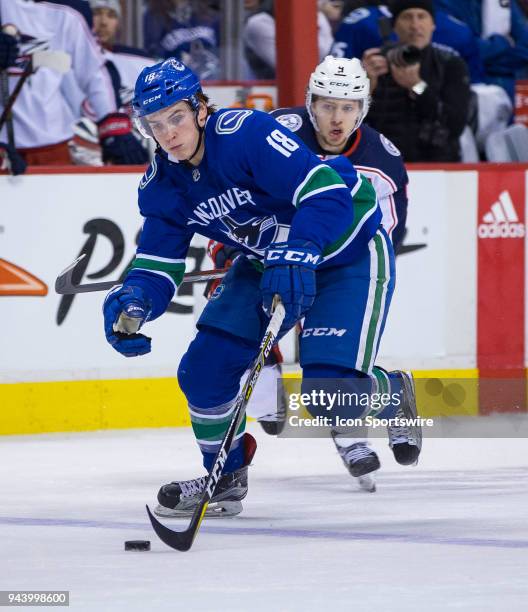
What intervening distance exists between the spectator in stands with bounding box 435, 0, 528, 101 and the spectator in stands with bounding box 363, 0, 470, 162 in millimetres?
723

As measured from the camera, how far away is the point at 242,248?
4.27m

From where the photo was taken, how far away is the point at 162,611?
2.99m

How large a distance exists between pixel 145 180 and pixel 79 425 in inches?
89.0

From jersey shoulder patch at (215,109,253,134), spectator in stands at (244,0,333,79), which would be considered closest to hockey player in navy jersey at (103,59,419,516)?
jersey shoulder patch at (215,109,253,134)

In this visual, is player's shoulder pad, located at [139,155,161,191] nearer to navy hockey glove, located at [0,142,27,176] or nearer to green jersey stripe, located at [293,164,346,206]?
green jersey stripe, located at [293,164,346,206]

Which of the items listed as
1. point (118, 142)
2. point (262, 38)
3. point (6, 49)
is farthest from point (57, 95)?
point (262, 38)

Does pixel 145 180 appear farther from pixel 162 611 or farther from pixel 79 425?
pixel 79 425

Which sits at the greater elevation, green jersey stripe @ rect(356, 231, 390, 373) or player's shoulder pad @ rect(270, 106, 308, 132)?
player's shoulder pad @ rect(270, 106, 308, 132)

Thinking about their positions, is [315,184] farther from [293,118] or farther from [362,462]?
[293,118]

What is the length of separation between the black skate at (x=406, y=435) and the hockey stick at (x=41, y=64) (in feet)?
7.53

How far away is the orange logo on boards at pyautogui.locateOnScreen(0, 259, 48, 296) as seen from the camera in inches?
237

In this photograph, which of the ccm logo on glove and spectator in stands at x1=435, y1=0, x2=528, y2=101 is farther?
A: spectator in stands at x1=435, y1=0, x2=528, y2=101

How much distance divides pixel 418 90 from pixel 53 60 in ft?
5.13

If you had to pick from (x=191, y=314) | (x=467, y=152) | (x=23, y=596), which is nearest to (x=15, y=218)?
(x=191, y=314)
